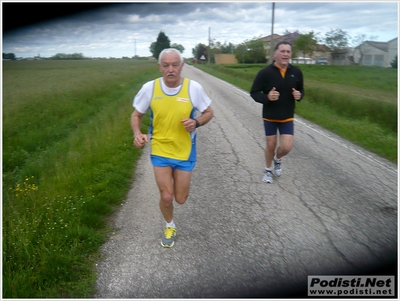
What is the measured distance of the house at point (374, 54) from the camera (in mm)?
27180

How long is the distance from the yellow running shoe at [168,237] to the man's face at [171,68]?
57.9 inches

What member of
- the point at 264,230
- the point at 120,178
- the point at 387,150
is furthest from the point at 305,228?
the point at 387,150

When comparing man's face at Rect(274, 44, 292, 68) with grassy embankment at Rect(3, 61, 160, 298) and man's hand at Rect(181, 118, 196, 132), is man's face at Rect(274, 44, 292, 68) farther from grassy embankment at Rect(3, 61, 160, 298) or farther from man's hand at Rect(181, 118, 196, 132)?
man's hand at Rect(181, 118, 196, 132)

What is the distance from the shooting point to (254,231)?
3816mm

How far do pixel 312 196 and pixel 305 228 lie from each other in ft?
3.29

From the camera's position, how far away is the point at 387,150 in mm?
7441

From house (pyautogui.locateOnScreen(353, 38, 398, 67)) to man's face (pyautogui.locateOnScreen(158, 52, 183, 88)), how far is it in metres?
27.4

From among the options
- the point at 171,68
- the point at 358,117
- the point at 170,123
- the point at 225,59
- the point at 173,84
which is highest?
the point at 171,68

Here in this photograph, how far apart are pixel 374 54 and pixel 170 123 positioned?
3164 centimetres

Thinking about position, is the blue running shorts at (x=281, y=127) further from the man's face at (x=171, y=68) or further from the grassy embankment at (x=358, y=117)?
the grassy embankment at (x=358, y=117)

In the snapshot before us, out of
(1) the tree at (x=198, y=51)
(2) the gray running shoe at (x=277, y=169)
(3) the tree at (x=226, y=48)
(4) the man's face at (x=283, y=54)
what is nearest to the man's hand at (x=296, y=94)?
(4) the man's face at (x=283, y=54)

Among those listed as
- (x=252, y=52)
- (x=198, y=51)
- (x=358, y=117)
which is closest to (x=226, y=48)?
A: (x=198, y=51)

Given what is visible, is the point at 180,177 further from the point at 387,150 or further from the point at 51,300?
the point at 387,150

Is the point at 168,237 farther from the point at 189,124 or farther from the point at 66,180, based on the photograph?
the point at 66,180
